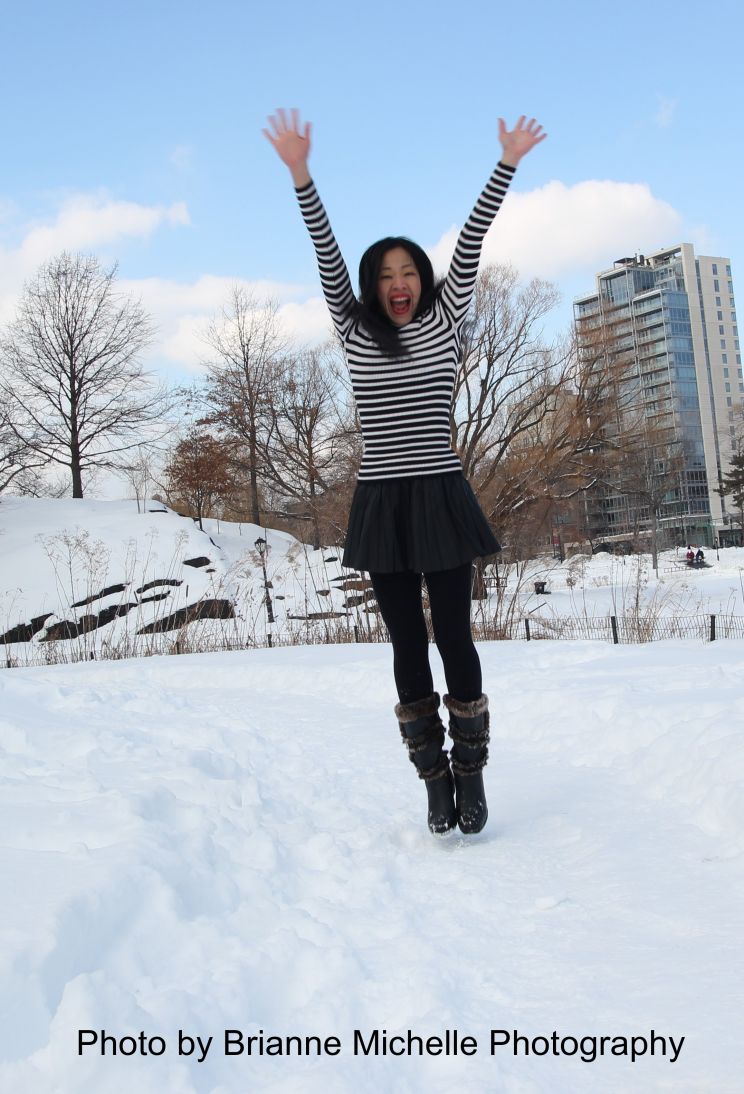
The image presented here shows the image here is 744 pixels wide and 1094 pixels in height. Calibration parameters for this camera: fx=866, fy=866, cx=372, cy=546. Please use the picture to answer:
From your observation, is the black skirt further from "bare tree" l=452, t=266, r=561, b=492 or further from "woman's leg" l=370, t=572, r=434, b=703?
"bare tree" l=452, t=266, r=561, b=492

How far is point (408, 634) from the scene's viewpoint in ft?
8.34

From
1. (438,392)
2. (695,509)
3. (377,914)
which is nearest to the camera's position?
(377,914)

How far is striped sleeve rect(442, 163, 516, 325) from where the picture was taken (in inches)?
97.0

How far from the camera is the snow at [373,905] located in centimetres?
126

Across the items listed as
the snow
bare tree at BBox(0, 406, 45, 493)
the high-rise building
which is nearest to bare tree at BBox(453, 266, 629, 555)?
bare tree at BBox(0, 406, 45, 493)

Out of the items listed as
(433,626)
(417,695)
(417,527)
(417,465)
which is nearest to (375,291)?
(417,465)

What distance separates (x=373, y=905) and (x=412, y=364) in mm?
1445

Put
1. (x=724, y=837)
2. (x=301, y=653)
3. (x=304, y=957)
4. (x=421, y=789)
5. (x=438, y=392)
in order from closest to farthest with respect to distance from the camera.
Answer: (x=304, y=957)
(x=724, y=837)
(x=438, y=392)
(x=421, y=789)
(x=301, y=653)

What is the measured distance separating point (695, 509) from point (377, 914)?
84.2 meters

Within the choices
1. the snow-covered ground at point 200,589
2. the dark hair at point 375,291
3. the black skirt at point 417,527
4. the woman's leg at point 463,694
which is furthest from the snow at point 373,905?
the snow-covered ground at point 200,589

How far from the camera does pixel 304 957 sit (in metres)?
1.64

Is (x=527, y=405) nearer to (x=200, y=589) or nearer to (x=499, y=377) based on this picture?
(x=499, y=377)

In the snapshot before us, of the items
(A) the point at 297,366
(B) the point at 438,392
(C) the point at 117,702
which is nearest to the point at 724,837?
(B) the point at 438,392

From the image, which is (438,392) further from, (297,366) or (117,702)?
(297,366)
